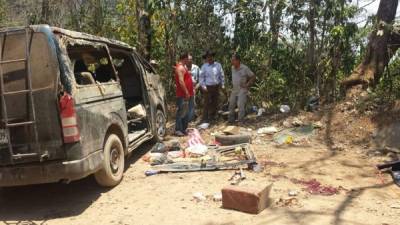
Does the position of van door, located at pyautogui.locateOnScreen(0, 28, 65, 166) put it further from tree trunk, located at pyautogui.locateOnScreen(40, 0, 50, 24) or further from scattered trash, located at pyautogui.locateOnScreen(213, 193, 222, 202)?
tree trunk, located at pyautogui.locateOnScreen(40, 0, 50, 24)

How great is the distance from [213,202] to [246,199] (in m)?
0.54

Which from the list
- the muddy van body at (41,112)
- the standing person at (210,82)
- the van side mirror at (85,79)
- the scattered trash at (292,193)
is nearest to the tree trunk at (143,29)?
the standing person at (210,82)

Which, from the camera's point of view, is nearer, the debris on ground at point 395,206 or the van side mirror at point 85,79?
the debris on ground at point 395,206

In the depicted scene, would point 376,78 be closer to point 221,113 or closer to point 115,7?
point 221,113

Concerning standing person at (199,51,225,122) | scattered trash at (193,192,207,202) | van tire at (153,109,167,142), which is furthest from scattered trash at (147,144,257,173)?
standing person at (199,51,225,122)

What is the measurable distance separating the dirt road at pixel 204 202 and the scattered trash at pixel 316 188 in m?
0.09

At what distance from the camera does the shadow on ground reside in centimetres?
515

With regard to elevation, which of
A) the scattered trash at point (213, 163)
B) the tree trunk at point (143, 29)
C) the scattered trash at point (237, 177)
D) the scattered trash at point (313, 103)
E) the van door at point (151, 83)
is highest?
the tree trunk at point (143, 29)

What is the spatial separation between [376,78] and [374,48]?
631mm

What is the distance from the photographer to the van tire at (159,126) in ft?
27.5

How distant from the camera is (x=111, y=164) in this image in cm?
591

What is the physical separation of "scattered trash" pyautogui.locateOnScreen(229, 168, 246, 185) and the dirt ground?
93 millimetres

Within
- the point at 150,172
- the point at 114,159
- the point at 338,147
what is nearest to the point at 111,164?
the point at 114,159

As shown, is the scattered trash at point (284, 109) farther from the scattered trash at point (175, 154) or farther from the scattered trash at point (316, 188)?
the scattered trash at point (316, 188)
